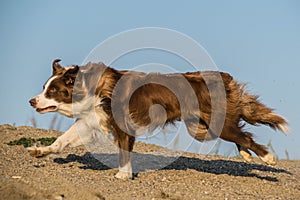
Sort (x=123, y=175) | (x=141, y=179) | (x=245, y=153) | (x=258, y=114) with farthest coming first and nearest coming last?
(x=245, y=153), (x=258, y=114), (x=141, y=179), (x=123, y=175)

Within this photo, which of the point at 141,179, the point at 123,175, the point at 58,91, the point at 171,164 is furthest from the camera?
the point at 171,164

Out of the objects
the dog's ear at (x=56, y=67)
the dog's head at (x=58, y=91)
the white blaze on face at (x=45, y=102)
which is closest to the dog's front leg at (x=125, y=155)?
the dog's head at (x=58, y=91)

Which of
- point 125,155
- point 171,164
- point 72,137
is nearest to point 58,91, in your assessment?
point 72,137

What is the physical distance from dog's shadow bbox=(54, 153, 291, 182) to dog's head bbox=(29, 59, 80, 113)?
1.20 meters

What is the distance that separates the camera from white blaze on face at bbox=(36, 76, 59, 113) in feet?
28.5

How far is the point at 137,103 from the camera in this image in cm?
875


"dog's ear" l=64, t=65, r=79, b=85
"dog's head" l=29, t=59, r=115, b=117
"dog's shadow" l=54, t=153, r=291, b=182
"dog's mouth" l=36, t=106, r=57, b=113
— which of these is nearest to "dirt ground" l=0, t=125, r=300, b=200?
"dog's shadow" l=54, t=153, r=291, b=182

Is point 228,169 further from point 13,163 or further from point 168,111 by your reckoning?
point 13,163

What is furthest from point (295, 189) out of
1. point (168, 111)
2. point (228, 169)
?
point (168, 111)

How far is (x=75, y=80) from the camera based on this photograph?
29.0 feet

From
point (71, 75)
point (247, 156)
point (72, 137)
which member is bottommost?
point (247, 156)

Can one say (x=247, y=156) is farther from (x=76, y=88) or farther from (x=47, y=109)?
(x=47, y=109)

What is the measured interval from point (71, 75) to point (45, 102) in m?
0.62

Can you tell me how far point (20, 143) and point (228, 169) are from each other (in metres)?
4.29
